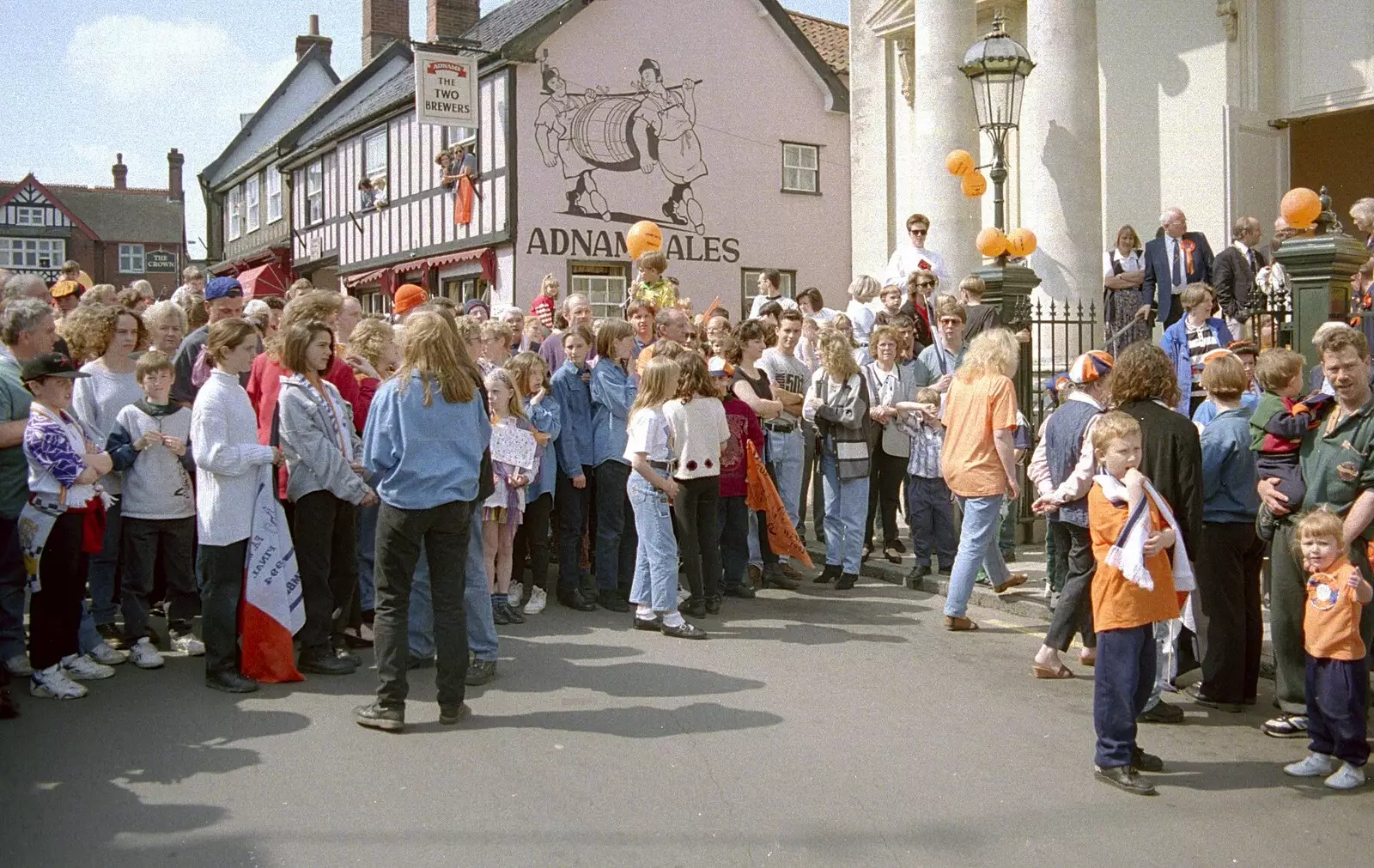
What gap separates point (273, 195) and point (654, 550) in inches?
1214

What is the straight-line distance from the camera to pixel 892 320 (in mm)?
10789

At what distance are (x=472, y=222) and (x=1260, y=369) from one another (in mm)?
19123

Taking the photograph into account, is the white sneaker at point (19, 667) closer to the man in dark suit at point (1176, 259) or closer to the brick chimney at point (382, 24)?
the man in dark suit at point (1176, 259)

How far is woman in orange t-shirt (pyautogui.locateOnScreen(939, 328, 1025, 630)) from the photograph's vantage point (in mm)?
8023

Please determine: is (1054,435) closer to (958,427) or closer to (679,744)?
(958,427)

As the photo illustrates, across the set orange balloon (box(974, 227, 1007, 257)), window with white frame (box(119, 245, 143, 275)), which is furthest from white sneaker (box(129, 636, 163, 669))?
window with white frame (box(119, 245, 143, 275))

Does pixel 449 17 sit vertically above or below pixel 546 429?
above

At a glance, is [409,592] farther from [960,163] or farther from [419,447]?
[960,163]

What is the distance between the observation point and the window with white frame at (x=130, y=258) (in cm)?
7019

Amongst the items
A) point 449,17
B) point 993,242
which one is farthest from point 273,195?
point 993,242

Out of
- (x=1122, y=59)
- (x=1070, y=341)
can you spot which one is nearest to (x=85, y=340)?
(x=1070, y=341)

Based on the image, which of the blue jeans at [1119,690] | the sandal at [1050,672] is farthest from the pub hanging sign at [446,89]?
the blue jeans at [1119,690]

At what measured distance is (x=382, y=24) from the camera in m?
35.0

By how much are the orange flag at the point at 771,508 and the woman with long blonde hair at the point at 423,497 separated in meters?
3.81
